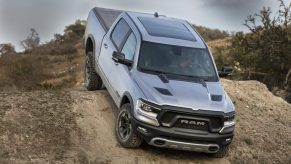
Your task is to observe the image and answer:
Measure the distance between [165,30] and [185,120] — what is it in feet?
7.10

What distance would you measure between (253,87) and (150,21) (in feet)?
14.4

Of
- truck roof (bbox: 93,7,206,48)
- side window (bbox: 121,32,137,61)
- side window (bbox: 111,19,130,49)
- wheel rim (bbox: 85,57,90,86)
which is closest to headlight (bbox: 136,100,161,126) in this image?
side window (bbox: 121,32,137,61)

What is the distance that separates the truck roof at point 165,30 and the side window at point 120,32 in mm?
181

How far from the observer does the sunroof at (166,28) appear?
935 centimetres

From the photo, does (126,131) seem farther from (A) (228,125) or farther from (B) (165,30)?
(B) (165,30)

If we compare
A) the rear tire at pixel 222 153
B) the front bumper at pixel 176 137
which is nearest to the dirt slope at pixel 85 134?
the rear tire at pixel 222 153

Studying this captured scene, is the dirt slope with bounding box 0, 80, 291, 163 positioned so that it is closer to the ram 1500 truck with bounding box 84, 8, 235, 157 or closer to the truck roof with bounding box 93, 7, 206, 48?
the ram 1500 truck with bounding box 84, 8, 235, 157

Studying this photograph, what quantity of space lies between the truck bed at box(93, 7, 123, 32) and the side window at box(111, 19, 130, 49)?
0.51m

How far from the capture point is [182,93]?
320 inches

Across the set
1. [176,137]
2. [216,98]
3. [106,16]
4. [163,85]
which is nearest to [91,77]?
[106,16]

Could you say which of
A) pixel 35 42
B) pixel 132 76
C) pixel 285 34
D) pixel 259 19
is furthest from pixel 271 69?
pixel 35 42

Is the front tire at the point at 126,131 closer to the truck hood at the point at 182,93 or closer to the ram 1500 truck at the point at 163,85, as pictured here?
the ram 1500 truck at the point at 163,85

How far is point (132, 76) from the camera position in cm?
862

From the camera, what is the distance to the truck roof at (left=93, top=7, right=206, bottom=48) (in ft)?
30.2
